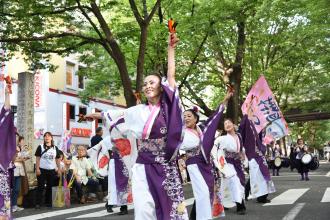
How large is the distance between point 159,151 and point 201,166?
260 centimetres

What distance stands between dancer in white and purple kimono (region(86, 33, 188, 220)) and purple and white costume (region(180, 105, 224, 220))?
2.34 m

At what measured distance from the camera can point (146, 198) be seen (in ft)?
14.0

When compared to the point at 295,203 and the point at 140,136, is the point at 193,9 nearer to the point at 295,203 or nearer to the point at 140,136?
the point at 295,203

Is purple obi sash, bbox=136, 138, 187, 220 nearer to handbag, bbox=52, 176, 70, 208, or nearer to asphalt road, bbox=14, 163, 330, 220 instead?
asphalt road, bbox=14, 163, 330, 220

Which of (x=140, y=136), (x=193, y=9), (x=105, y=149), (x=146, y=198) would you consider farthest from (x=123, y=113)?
(x=193, y=9)

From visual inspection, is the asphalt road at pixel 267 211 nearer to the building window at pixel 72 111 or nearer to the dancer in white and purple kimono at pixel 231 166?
the dancer in white and purple kimono at pixel 231 166

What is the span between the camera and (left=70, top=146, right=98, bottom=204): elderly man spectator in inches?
491

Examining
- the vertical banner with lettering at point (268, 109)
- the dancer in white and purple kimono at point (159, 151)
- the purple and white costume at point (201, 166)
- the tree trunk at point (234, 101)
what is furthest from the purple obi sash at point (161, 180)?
the tree trunk at point (234, 101)

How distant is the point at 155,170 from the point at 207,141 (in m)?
2.83

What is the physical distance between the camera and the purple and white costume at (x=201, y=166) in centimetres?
670

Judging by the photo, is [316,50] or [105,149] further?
[316,50]

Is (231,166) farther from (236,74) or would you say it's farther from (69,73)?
(69,73)

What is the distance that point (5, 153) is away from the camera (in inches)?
279

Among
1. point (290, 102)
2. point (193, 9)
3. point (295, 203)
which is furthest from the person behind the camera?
point (290, 102)
